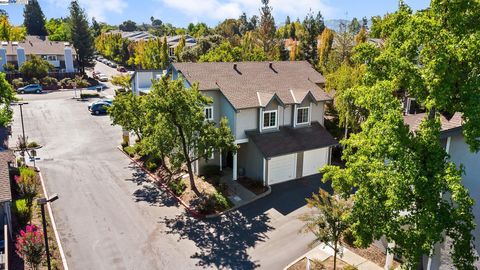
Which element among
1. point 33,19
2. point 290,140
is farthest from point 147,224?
point 33,19

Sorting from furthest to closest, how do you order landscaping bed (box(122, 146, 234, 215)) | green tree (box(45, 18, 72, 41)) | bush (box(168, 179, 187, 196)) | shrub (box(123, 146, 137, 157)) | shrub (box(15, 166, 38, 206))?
1. green tree (box(45, 18, 72, 41))
2. shrub (box(123, 146, 137, 157))
3. bush (box(168, 179, 187, 196))
4. shrub (box(15, 166, 38, 206))
5. landscaping bed (box(122, 146, 234, 215))

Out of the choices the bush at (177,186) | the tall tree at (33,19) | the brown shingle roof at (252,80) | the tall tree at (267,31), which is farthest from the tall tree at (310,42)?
the tall tree at (33,19)

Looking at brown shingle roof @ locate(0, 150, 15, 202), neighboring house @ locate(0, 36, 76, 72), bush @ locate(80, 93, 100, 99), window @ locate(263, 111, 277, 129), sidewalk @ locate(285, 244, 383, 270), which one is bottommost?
sidewalk @ locate(285, 244, 383, 270)

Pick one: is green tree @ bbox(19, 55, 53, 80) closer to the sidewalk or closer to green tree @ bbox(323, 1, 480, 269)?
the sidewalk

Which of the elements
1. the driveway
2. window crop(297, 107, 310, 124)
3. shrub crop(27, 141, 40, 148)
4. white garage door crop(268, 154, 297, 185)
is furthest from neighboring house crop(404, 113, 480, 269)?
shrub crop(27, 141, 40, 148)

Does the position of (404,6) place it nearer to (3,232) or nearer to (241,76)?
(241,76)

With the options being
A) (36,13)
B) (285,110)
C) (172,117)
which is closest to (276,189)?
(285,110)
